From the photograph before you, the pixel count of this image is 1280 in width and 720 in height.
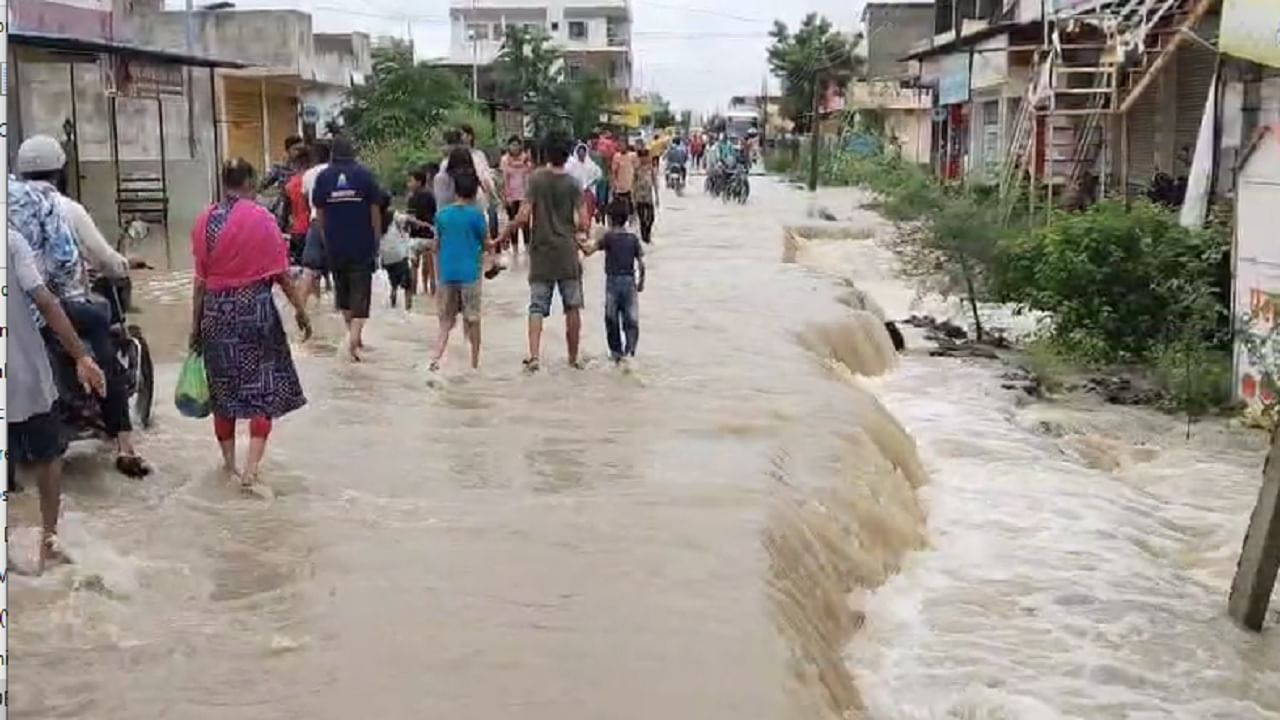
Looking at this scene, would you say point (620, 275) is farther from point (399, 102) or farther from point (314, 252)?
point (399, 102)

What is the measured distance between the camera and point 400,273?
14445 millimetres

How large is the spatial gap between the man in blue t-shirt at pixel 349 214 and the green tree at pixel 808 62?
48645 millimetres

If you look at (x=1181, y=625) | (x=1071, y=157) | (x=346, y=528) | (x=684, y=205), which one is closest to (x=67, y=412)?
(x=346, y=528)

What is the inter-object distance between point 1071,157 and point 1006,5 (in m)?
14.1

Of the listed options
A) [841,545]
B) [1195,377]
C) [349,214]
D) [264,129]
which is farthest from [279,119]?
[841,545]

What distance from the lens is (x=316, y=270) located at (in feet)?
40.7

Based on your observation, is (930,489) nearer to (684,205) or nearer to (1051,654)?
(1051,654)

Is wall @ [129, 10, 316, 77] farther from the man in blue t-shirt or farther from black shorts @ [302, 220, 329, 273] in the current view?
the man in blue t-shirt

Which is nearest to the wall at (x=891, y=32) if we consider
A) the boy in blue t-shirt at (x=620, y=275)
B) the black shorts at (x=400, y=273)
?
the black shorts at (x=400, y=273)

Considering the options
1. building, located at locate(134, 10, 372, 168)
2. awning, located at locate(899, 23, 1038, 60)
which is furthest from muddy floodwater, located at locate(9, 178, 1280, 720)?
building, located at locate(134, 10, 372, 168)

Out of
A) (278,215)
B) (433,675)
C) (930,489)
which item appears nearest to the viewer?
(433,675)

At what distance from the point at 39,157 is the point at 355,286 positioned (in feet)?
15.7

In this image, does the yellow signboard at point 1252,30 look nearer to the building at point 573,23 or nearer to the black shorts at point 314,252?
the black shorts at point 314,252

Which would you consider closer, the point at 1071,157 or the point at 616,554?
the point at 616,554
